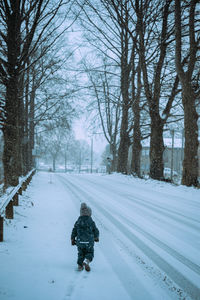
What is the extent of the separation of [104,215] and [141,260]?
10.5 ft

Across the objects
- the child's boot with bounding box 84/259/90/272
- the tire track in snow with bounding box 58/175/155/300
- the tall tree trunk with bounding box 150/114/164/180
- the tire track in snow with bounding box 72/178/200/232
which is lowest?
the tire track in snow with bounding box 58/175/155/300

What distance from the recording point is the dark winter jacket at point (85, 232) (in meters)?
3.99

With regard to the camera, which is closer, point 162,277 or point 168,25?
point 162,277

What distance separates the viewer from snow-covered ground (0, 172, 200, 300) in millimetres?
3273

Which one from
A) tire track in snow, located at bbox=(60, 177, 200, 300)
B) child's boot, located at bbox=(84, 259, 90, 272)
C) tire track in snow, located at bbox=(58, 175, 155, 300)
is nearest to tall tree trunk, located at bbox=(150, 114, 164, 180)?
tire track in snow, located at bbox=(60, 177, 200, 300)

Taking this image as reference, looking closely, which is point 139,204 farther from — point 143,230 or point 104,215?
point 143,230

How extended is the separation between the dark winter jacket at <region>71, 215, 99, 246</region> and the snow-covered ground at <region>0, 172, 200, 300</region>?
0.49m

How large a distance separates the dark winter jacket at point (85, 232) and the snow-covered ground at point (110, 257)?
49 centimetres

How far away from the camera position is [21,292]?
3137mm

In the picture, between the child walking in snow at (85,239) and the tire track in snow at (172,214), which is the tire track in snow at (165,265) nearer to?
the child walking in snow at (85,239)

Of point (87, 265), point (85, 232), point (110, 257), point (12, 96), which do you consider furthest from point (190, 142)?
point (87, 265)

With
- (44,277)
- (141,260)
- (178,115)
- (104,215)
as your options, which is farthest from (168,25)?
(44,277)

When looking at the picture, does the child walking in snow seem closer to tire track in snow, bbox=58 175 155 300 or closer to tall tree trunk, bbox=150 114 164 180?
tire track in snow, bbox=58 175 155 300

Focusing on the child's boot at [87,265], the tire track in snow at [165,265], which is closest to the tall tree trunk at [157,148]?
the tire track in snow at [165,265]
